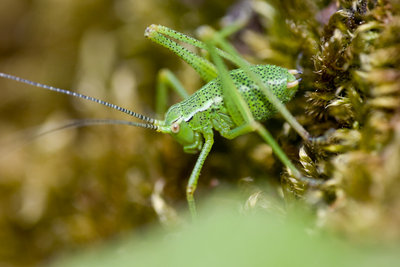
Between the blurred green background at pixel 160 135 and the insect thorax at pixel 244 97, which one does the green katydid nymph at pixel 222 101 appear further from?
the blurred green background at pixel 160 135

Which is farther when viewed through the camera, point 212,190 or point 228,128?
point 212,190

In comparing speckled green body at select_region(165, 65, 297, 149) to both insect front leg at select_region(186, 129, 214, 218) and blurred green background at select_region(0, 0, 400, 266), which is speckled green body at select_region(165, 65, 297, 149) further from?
blurred green background at select_region(0, 0, 400, 266)

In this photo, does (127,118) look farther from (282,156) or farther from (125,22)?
(282,156)

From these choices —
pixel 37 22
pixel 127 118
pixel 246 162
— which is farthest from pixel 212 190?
pixel 37 22

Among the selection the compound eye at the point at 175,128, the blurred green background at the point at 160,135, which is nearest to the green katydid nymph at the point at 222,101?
the compound eye at the point at 175,128

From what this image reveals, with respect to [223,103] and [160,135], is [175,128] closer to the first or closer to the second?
[223,103]

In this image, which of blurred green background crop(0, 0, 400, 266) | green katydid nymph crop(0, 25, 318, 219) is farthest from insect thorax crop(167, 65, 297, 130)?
blurred green background crop(0, 0, 400, 266)

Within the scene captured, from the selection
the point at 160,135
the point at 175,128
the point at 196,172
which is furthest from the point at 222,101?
the point at 160,135
